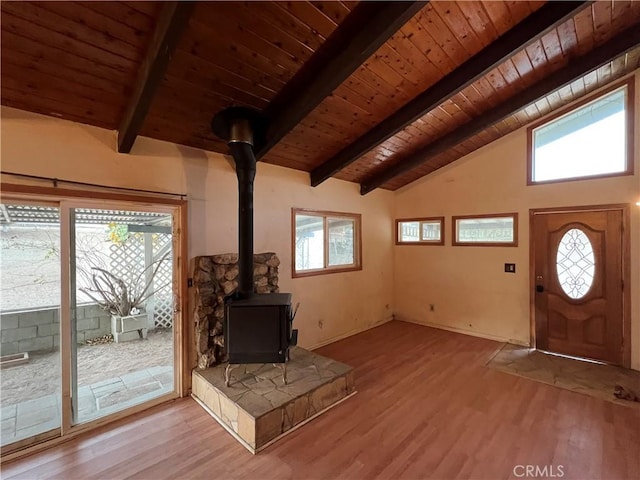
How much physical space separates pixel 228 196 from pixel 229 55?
4.89 ft

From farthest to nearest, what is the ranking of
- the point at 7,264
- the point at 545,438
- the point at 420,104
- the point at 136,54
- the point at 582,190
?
the point at 582,190, the point at 420,104, the point at 7,264, the point at 545,438, the point at 136,54

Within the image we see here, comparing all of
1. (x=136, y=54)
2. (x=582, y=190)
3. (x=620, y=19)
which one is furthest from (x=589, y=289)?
(x=136, y=54)

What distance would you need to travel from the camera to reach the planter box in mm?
3867

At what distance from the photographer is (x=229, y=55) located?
2.00 m

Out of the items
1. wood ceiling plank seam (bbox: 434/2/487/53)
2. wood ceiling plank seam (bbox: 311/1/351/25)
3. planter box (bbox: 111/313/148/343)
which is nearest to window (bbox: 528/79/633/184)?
wood ceiling plank seam (bbox: 434/2/487/53)

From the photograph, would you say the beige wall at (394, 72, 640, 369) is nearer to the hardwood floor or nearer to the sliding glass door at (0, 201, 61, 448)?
the hardwood floor

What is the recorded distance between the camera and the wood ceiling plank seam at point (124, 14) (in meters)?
1.55

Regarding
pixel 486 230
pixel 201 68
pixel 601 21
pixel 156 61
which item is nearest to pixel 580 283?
pixel 486 230

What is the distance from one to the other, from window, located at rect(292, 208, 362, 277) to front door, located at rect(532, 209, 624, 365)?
8.61 feet

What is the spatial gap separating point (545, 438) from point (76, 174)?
167 inches

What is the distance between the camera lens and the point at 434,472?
6.34 feet

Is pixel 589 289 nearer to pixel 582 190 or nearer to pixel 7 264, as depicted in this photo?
pixel 582 190

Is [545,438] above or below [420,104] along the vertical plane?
below

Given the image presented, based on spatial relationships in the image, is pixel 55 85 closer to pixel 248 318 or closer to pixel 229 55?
pixel 229 55
